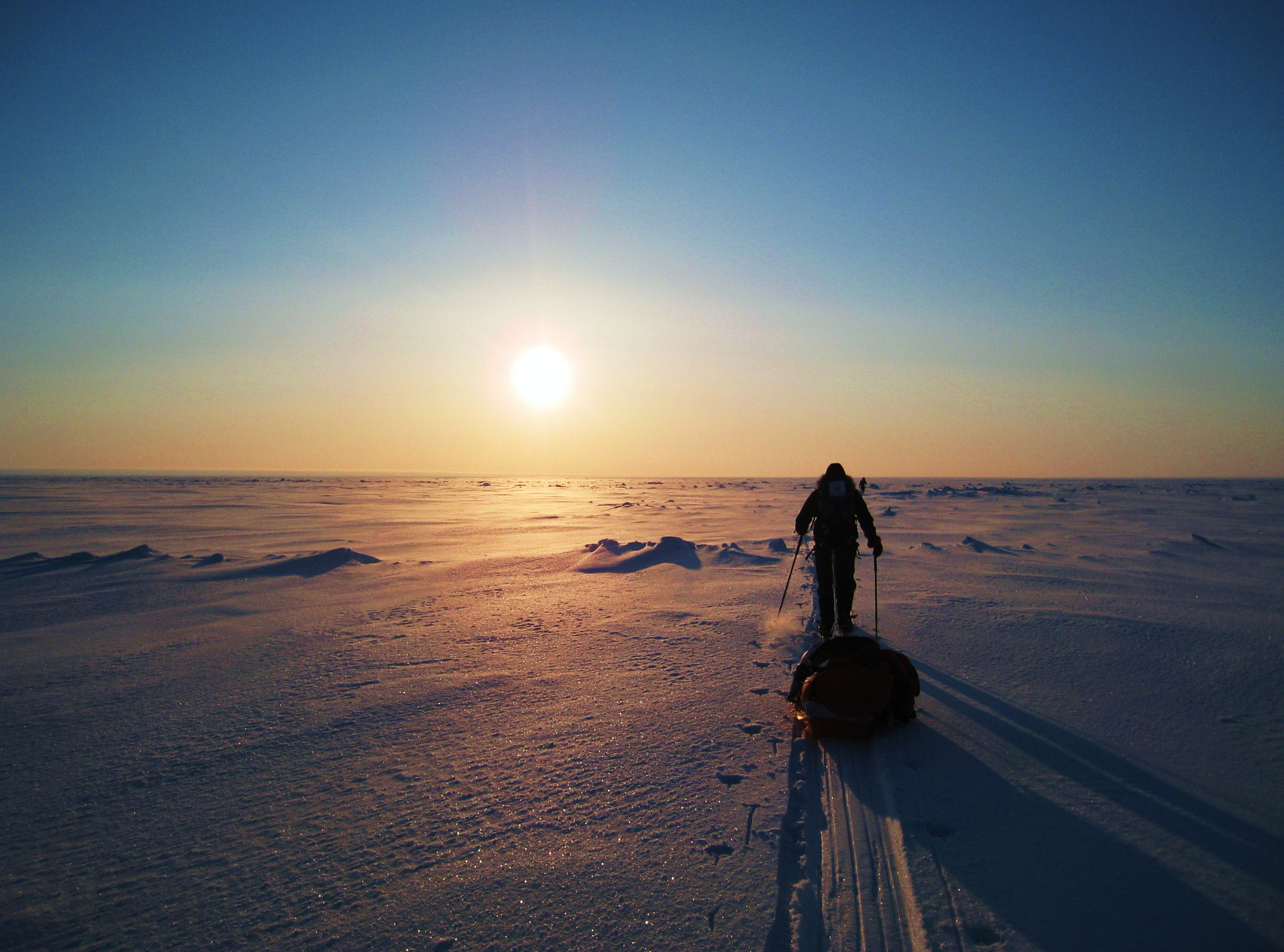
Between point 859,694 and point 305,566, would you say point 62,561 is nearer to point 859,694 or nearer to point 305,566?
point 305,566

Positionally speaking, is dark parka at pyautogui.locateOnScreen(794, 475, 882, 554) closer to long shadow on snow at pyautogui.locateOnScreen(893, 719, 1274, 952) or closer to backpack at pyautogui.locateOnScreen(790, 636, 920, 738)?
backpack at pyautogui.locateOnScreen(790, 636, 920, 738)

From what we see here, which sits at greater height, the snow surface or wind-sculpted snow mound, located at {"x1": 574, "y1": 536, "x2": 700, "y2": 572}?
wind-sculpted snow mound, located at {"x1": 574, "y1": 536, "x2": 700, "y2": 572}

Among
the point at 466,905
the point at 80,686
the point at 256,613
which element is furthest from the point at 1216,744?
the point at 256,613

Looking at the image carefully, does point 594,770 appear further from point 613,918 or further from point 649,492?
point 649,492

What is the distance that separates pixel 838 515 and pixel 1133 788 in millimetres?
3358

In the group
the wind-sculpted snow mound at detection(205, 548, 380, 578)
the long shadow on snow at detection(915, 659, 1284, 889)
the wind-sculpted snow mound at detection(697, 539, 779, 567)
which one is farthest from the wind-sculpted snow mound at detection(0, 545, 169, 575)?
the long shadow on snow at detection(915, 659, 1284, 889)

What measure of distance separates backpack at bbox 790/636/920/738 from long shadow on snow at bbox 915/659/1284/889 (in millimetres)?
647

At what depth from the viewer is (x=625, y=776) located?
3.63 m

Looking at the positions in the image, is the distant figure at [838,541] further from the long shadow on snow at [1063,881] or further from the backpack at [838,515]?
the long shadow on snow at [1063,881]

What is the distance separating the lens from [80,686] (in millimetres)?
5227

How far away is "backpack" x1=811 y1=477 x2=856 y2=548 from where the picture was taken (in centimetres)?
638

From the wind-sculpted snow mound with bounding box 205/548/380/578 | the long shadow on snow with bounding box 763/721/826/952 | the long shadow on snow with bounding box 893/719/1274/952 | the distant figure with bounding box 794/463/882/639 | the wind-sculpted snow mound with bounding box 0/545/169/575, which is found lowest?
the long shadow on snow with bounding box 763/721/826/952

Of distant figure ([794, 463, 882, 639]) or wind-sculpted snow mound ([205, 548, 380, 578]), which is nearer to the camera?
distant figure ([794, 463, 882, 639])

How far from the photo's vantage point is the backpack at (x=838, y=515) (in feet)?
20.9
